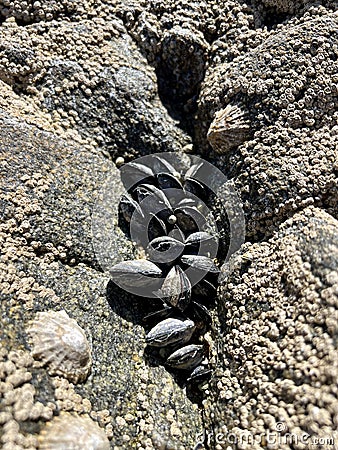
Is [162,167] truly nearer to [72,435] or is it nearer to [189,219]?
[189,219]

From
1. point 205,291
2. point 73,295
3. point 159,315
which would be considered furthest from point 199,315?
point 73,295

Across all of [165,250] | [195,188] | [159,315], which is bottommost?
[159,315]

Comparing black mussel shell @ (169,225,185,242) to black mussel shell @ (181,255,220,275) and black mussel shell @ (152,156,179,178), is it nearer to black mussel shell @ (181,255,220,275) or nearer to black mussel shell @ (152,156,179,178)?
black mussel shell @ (181,255,220,275)

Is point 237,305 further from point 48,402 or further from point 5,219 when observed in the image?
point 5,219

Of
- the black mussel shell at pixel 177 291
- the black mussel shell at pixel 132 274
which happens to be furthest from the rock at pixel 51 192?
the black mussel shell at pixel 177 291

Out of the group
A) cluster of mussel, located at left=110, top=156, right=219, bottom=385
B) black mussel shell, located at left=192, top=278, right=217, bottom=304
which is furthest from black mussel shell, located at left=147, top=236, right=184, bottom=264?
black mussel shell, located at left=192, top=278, right=217, bottom=304

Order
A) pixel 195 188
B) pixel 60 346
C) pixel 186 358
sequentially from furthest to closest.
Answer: pixel 195 188
pixel 186 358
pixel 60 346

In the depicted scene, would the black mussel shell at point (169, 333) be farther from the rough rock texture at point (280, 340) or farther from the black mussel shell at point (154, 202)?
the black mussel shell at point (154, 202)

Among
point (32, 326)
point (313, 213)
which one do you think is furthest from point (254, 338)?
point (32, 326)
